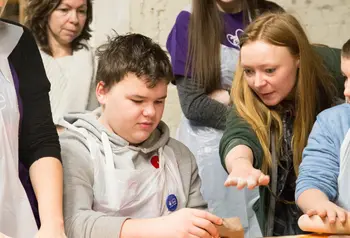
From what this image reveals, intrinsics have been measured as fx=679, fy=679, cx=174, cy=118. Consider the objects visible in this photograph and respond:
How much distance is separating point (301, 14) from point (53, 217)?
5.35ft

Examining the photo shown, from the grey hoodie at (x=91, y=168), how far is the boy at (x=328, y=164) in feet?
0.85

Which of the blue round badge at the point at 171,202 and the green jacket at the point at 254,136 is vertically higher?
the green jacket at the point at 254,136

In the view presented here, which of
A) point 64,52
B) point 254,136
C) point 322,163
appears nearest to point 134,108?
point 254,136

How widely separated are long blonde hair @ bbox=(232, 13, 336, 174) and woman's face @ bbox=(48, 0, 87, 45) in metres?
0.75

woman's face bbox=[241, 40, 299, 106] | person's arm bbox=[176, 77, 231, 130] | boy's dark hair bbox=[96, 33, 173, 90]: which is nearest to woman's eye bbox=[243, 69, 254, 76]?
woman's face bbox=[241, 40, 299, 106]

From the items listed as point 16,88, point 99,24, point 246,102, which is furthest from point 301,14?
point 16,88

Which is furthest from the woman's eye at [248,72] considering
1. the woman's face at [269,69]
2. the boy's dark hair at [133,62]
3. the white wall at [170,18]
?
the white wall at [170,18]

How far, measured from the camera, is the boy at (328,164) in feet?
4.37

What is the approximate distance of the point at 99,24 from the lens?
282 centimetres

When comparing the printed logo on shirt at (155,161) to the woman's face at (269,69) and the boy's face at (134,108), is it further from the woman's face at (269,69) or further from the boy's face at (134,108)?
the woman's face at (269,69)

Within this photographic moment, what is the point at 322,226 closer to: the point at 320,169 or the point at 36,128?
the point at 320,169

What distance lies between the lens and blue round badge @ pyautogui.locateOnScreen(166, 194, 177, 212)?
1.42m

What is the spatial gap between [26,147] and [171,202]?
324 mm

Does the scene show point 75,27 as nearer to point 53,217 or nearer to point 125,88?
point 125,88
